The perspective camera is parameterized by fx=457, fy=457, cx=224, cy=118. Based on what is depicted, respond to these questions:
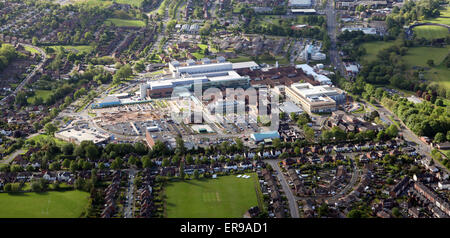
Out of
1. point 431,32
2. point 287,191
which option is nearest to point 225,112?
point 287,191

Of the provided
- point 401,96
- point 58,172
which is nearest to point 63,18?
point 58,172

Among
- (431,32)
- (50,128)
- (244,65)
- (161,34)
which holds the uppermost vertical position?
(161,34)

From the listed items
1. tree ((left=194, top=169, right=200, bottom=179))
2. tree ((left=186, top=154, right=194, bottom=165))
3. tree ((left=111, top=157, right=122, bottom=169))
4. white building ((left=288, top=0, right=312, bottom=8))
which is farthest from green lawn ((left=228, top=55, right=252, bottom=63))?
tree ((left=194, top=169, right=200, bottom=179))

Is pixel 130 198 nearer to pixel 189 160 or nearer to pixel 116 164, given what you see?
pixel 116 164

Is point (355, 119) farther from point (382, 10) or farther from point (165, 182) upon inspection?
point (382, 10)

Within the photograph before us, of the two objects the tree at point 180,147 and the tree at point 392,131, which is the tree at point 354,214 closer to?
the tree at point 392,131

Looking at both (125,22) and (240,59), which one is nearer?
(240,59)
